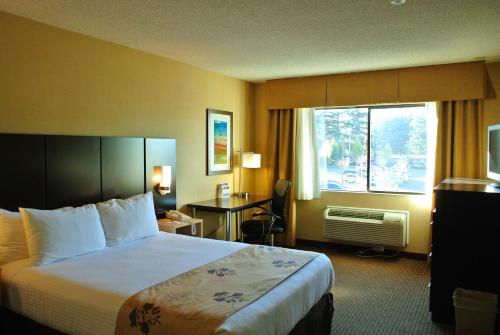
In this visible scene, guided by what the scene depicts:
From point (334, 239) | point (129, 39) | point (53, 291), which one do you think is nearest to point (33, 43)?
point (129, 39)

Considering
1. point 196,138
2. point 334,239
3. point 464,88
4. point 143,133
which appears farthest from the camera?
point 334,239

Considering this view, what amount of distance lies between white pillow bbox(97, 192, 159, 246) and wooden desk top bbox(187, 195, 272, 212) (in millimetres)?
1097

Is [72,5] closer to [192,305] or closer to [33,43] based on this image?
[33,43]

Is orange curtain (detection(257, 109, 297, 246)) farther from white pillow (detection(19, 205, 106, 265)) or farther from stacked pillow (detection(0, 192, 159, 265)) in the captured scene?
white pillow (detection(19, 205, 106, 265))

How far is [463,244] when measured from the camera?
3.26 m

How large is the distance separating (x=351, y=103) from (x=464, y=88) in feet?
4.46

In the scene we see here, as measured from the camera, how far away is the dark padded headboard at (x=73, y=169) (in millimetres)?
3006

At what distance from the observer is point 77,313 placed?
2.27 meters

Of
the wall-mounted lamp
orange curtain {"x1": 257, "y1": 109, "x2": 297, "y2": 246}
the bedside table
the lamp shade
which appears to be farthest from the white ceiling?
the bedside table

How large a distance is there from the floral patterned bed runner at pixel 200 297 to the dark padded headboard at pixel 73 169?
1.47 metres

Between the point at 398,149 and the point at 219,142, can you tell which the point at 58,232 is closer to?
the point at 219,142

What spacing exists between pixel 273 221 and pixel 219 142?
138cm

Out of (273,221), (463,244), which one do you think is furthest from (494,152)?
(273,221)

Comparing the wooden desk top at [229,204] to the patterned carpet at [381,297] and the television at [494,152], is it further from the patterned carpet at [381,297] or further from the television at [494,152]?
the television at [494,152]
